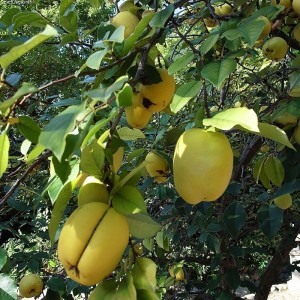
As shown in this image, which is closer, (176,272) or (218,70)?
(218,70)

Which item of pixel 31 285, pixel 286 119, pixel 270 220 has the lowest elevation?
pixel 31 285

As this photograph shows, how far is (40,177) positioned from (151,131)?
1.15 meters

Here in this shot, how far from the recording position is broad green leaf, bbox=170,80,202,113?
83 centimetres

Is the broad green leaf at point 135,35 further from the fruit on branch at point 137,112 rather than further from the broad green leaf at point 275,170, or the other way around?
the broad green leaf at point 275,170

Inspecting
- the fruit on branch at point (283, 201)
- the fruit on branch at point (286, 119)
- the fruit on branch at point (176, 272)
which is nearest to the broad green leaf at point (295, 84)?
the fruit on branch at point (286, 119)

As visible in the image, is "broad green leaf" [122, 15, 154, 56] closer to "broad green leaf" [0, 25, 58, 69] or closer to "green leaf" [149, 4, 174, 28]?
"green leaf" [149, 4, 174, 28]

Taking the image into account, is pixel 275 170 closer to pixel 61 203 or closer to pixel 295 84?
pixel 295 84

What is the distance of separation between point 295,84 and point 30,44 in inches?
32.5

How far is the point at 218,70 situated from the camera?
33.8 inches

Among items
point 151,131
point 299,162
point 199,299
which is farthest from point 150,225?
point 199,299

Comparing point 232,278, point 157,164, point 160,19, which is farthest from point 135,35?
point 232,278

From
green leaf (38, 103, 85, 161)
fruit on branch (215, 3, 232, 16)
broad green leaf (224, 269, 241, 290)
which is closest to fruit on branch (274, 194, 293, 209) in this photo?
broad green leaf (224, 269, 241, 290)

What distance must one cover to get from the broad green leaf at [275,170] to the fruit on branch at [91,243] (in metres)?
0.69

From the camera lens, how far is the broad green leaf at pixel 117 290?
640 millimetres
